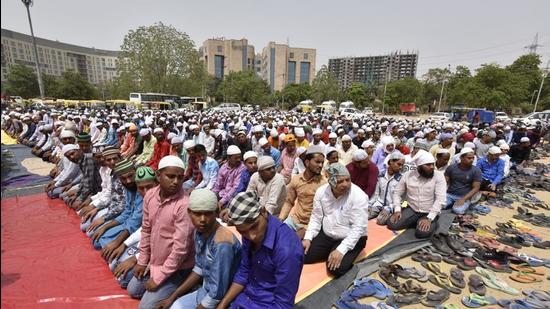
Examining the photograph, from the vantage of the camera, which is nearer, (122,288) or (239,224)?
(239,224)

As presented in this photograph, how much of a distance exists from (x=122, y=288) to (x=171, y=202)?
1.32 metres

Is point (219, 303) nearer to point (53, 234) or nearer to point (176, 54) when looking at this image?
point (53, 234)

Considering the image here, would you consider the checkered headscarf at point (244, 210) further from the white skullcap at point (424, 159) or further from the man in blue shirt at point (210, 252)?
the white skullcap at point (424, 159)

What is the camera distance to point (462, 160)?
4672mm

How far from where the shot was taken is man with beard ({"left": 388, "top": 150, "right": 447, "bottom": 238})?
3848mm

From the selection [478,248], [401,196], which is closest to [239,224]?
[401,196]

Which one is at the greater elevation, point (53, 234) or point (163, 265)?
point (163, 265)

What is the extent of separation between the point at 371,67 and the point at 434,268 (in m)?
116

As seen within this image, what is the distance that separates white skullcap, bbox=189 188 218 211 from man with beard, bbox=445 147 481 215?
14.1ft

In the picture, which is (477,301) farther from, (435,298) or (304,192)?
(304,192)

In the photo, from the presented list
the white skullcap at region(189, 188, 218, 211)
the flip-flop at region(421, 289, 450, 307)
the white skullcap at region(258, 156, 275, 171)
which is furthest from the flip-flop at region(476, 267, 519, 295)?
the white skullcap at region(189, 188, 218, 211)

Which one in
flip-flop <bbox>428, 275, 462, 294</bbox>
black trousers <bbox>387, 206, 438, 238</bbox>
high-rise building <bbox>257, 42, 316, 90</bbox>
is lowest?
flip-flop <bbox>428, 275, 462, 294</bbox>

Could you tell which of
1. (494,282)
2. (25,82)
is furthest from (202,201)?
(25,82)

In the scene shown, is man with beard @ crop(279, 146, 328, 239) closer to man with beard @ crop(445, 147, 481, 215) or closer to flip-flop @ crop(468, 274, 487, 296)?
flip-flop @ crop(468, 274, 487, 296)
